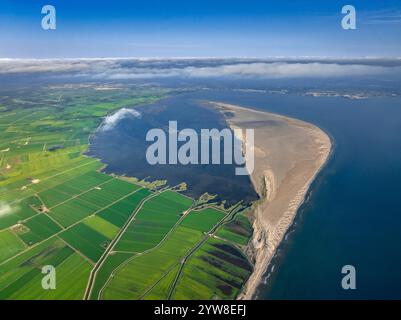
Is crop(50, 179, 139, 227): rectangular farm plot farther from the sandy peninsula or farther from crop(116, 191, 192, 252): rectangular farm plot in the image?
the sandy peninsula

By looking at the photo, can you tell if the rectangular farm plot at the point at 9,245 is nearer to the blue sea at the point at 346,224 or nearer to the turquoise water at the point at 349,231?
the blue sea at the point at 346,224

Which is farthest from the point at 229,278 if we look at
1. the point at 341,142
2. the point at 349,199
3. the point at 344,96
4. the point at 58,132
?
the point at 344,96

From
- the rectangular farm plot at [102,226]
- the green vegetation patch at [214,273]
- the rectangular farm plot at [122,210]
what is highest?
the rectangular farm plot at [122,210]

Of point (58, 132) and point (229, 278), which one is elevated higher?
point (58, 132)

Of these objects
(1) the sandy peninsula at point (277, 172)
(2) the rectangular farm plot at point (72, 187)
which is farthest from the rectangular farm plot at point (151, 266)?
(2) the rectangular farm plot at point (72, 187)

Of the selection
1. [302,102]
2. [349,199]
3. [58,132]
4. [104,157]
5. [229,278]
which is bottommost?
[229,278]

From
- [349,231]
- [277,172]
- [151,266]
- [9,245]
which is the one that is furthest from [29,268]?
[277,172]
